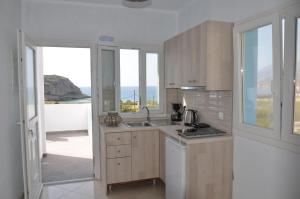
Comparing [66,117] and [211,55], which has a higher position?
[211,55]

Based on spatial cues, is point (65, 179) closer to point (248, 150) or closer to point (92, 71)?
point (92, 71)

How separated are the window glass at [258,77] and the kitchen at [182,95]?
0.01 meters

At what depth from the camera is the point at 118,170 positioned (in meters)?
3.23

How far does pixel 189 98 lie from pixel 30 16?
274cm

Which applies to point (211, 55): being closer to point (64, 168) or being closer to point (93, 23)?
point (93, 23)

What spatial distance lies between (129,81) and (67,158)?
7.31 feet

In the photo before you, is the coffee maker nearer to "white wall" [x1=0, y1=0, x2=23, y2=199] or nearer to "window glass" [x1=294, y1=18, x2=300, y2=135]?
"window glass" [x1=294, y1=18, x2=300, y2=135]

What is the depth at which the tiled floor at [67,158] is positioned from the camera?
390cm

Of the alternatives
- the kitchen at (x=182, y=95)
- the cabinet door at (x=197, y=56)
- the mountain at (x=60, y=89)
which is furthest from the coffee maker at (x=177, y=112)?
the mountain at (x=60, y=89)

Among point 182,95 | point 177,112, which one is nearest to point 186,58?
point 182,95

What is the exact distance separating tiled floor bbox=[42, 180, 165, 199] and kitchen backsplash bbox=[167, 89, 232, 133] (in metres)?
1.27

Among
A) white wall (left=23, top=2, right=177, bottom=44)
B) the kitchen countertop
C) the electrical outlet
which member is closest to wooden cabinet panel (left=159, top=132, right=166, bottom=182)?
the kitchen countertop

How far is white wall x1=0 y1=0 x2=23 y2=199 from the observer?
241 centimetres

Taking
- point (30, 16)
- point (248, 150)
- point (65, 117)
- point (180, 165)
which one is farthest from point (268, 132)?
point (65, 117)
